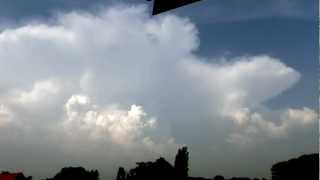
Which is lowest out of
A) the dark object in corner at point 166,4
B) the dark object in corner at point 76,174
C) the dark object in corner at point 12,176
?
the dark object in corner at point 166,4

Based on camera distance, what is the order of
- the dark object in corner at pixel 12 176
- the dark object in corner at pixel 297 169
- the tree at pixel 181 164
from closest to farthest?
the dark object in corner at pixel 297 169
the dark object in corner at pixel 12 176
the tree at pixel 181 164

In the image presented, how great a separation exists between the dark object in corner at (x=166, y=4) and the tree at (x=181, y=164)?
274 ft

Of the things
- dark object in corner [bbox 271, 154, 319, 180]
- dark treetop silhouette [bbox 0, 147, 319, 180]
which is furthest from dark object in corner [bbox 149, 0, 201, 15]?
dark object in corner [bbox 271, 154, 319, 180]

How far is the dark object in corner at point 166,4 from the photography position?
5.29 meters

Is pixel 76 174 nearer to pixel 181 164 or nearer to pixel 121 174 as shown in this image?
pixel 121 174

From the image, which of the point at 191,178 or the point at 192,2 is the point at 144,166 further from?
the point at 192,2

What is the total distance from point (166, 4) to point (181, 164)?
8521 cm

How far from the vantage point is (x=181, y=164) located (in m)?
88.9

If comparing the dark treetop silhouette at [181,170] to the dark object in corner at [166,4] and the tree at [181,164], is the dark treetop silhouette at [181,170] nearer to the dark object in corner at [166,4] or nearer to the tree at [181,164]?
the tree at [181,164]

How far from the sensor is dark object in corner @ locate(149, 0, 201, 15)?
17.3 feet

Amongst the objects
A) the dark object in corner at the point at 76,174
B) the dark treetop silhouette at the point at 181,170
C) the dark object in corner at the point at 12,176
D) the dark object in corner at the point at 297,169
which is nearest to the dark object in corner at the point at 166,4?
the dark treetop silhouette at the point at 181,170

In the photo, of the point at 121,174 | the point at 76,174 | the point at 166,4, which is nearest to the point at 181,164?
the point at 121,174

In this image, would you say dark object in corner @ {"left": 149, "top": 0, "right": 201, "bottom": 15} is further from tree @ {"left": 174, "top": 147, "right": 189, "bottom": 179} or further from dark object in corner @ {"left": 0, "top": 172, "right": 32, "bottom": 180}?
tree @ {"left": 174, "top": 147, "right": 189, "bottom": 179}

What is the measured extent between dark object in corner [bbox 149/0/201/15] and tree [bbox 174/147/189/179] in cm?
8353
